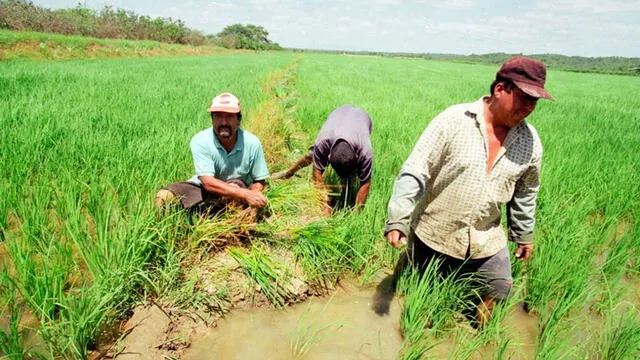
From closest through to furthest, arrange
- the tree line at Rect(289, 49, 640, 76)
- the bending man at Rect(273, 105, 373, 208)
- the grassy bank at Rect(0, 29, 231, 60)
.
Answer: the bending man at Rect(273, 105, 373, 208) → the grassy bank at Rect(0, 29, 231, 60) → the tree line at Rect(289, 49, 640, 76)

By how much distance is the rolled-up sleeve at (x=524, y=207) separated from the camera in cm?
171

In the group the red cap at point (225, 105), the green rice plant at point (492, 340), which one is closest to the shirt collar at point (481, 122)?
the green rice plant at point (492, 340)

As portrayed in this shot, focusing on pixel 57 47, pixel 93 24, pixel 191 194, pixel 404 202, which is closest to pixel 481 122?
pixel 404 202

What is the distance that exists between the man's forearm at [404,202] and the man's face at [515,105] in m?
0.48

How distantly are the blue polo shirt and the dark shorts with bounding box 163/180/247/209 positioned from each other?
0.21 feet

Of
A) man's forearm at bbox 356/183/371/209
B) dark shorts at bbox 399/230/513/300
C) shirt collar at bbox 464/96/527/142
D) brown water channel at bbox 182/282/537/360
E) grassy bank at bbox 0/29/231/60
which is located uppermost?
grassy bank at bbox 0/29/231/60

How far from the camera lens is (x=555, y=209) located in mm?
2416

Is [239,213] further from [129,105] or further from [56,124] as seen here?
[129,105]

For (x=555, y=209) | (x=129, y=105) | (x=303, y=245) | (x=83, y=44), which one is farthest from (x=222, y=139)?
(x=83, y=44)

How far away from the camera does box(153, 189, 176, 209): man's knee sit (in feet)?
6.54

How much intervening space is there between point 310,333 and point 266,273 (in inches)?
16.9

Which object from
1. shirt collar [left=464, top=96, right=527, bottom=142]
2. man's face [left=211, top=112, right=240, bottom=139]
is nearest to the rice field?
man's face [left=211, top=112, right=240, bottom=139]

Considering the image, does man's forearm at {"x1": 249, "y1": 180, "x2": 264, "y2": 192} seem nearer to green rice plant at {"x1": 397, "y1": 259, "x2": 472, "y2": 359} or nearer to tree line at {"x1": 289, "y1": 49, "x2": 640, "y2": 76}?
green rice plant at {"x1": 397, "y1": 259, "x2": 472, "y2": 359}

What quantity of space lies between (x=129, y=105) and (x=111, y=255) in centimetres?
361
